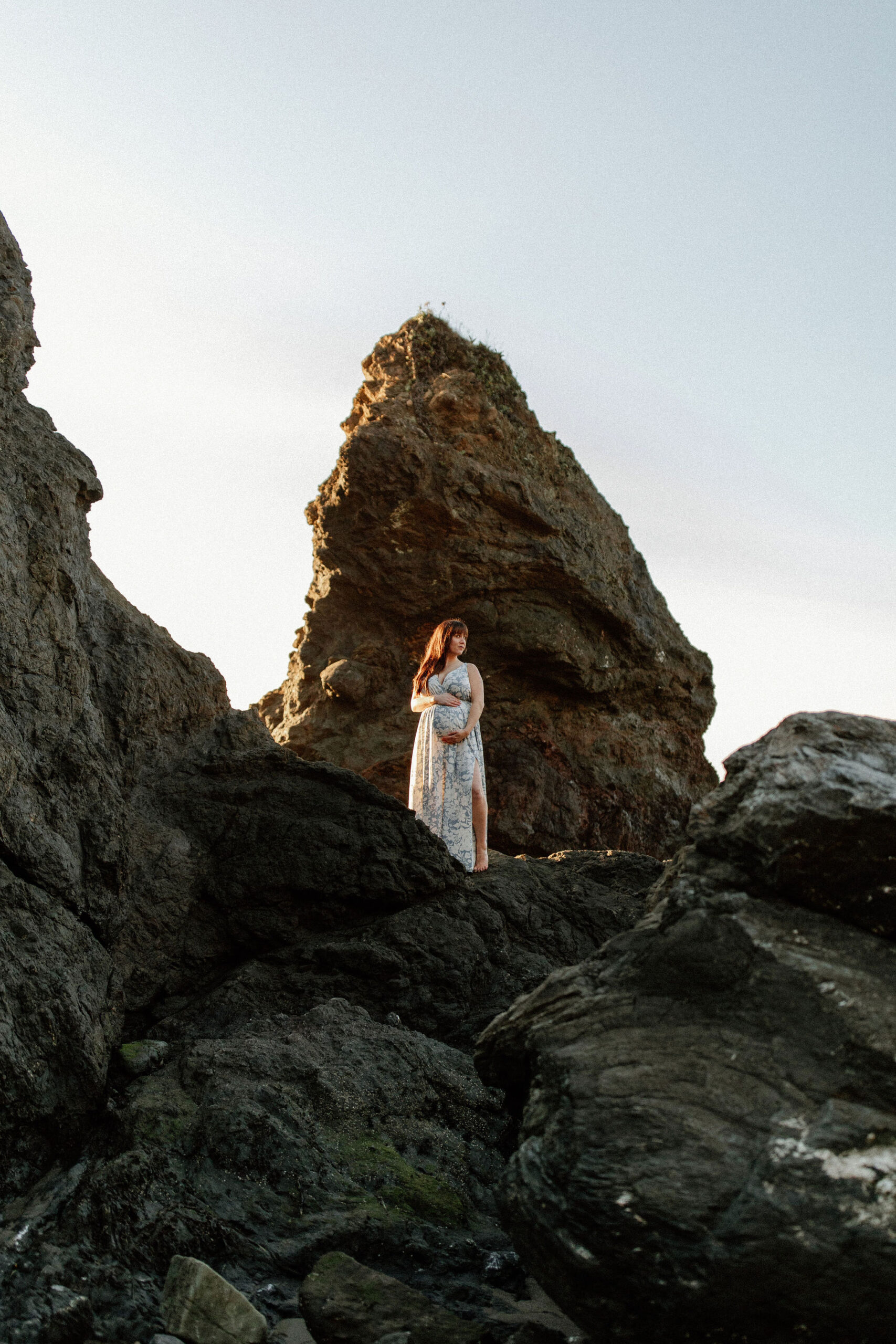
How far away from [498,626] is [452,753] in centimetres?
202

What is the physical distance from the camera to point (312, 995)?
207 inches

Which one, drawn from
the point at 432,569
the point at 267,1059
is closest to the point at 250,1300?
the point at 267,1059

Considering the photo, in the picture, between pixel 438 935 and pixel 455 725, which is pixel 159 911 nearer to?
pixel 438 935

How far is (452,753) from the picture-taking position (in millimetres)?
9000

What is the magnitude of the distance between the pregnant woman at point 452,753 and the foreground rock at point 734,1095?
5148 mm

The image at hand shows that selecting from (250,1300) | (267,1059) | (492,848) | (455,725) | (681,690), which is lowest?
(250,1300)

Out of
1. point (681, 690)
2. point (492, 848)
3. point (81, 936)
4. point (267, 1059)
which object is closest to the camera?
point (267, 1059)

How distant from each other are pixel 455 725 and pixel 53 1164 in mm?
5308

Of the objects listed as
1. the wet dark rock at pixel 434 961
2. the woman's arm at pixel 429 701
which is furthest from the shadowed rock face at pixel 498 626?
the wet dark rock at pixel 434 961

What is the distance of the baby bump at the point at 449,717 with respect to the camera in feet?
29.6

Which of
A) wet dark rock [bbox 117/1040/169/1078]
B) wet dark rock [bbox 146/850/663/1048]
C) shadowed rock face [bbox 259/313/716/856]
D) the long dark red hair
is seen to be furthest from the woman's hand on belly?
wet dark rock [bbox 117/1040/169/1078]

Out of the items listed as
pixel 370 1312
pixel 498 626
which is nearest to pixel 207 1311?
pixel 370 1312

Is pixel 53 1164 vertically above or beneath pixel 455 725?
beneath

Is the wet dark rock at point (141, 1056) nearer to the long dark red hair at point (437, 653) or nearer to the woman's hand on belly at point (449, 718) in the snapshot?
the woman's hand on belly at point (449, 718)
